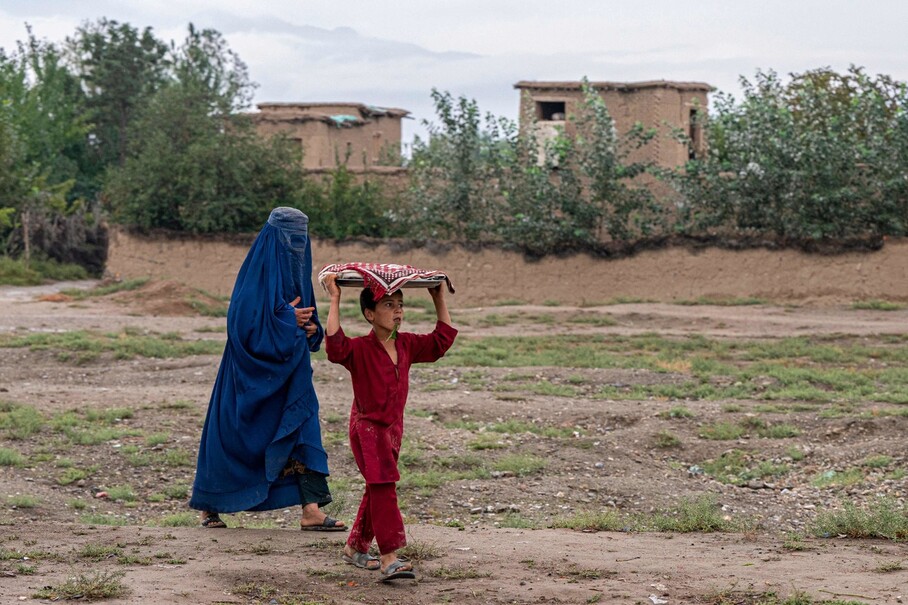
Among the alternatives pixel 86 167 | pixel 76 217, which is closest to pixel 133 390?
pixel 76 217

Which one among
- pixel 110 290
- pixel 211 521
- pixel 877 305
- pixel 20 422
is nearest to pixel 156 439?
pixel 20 422

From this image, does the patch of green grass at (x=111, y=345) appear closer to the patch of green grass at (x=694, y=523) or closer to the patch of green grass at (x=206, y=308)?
the patch of green grass at (x=206, y=308)

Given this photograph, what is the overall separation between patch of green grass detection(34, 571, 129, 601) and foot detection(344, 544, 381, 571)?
108 cm

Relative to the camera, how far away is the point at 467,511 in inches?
322

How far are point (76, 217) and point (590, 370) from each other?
1877 centimetres

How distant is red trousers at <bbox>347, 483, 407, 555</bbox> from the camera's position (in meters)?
5.47

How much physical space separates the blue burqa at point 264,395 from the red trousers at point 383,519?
2.63 feet

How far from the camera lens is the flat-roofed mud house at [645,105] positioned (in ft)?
91.0

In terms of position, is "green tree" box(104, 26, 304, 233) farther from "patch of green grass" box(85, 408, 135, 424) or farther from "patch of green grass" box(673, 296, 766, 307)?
"patch of green grass" box(85, 408, 135, 424)

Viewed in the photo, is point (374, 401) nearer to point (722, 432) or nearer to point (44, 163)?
point (722, 432)

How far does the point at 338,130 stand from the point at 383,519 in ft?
87.9

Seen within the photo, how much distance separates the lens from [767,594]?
5199 mm

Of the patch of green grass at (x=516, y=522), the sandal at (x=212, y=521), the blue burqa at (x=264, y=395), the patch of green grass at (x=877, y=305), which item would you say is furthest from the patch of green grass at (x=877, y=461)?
the patch of green grass at (x=877, y=305)

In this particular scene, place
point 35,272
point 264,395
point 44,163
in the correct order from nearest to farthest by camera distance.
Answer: point 264,395
point 35,272
point 44,163
